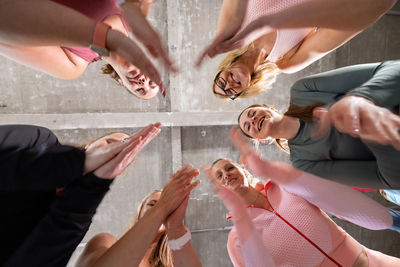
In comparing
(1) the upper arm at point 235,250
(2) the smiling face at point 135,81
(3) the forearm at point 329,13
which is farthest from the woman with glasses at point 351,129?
(2) the smiling face at point 135,81

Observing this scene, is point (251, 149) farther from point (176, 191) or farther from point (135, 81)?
point (135, 81)

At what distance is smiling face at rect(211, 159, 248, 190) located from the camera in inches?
77.4

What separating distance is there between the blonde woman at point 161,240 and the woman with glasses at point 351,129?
614 mm

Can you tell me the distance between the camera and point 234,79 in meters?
1.86

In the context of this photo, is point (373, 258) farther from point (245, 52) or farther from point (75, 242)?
point (75, 242)

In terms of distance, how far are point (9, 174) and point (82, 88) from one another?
1.85m

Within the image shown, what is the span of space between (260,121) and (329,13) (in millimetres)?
750

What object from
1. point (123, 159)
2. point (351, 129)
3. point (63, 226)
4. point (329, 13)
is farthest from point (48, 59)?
point (351, 129)

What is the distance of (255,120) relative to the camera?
5.68 feet

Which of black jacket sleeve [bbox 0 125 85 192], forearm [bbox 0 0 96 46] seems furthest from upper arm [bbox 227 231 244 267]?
forearm [bbox 0 0 96 46]

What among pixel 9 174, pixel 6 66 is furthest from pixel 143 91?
pixel 6 66

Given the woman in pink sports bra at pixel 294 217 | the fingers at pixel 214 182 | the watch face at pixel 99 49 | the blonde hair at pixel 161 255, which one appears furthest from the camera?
the blonde hair at pixel 161 255

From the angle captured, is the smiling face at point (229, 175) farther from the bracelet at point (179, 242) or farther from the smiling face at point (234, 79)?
the bracelet at point (179, 242)

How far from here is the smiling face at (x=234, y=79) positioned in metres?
1.84
